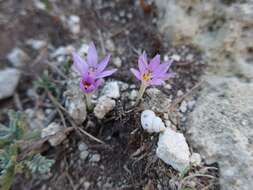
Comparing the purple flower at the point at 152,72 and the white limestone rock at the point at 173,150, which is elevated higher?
the purple flower at the point at 152,72

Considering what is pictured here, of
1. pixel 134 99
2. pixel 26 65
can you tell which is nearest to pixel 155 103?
pixel 134 99

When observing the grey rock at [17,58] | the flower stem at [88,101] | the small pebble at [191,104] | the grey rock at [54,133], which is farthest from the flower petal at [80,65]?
the grey rock at [17,58]

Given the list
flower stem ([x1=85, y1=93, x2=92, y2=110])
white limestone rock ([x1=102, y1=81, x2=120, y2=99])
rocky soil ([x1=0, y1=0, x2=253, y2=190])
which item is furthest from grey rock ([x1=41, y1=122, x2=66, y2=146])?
white limestone rock ([x1=102, y1=81, x2=120, y2=99])

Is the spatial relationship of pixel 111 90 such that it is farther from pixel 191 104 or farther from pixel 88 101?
pixel 191 104

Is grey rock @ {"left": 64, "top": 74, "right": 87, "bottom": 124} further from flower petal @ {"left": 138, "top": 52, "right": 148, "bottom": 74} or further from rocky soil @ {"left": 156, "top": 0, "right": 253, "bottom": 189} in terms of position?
rocky soil @ {"left": 156, "top": 0, "right": 253, "bottom": 189}

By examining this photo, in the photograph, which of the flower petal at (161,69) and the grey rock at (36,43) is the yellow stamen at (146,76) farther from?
the grey rock at (36,43)

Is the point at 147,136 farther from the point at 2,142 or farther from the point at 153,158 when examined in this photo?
the point at 2,142
